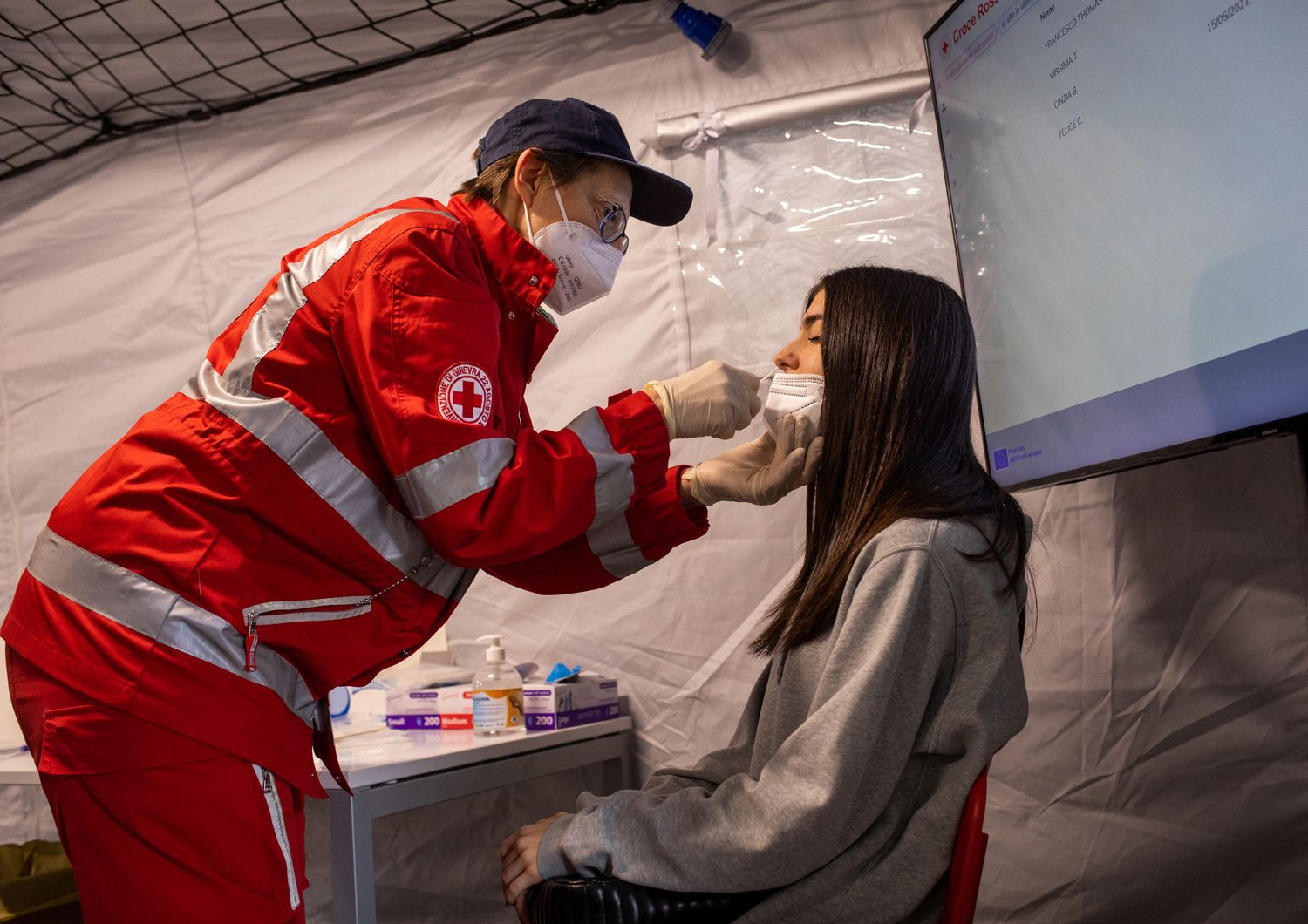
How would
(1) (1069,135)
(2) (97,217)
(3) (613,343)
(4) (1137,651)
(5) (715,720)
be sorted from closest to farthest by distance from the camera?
(1) (1069,135) < (4) (1137,651) < (5) (715,720) < (3) (613,343) < (2) (97,217)

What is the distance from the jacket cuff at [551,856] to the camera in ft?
3.45

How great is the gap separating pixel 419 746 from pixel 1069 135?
1310 millimetres

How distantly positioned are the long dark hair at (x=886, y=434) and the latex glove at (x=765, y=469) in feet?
0.09

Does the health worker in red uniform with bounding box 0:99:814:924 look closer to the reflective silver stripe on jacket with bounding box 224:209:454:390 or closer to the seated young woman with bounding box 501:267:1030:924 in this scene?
the reflective silver stripe on jacket with bounding box 224:209:454:390

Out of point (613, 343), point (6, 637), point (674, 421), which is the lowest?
point (6, 637)

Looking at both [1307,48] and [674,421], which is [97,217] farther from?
[1307,48]

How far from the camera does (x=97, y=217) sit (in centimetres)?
246

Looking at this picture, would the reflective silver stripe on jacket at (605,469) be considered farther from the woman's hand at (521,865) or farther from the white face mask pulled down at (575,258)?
the woman's hand at (521,865)

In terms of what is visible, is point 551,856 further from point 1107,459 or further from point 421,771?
point 1107,459

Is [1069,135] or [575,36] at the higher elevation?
[575,36]

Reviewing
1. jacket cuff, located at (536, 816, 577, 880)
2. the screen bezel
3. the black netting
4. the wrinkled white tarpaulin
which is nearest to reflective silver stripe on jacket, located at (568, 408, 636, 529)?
jacket cuff, located at (536, 816, 577, 880)

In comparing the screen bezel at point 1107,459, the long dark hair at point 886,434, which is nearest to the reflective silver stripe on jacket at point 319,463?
the long dark hair at point 886,434

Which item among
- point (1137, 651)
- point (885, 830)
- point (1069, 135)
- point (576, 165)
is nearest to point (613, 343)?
point (576, 165)

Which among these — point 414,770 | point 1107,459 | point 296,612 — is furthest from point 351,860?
point 1107,459
